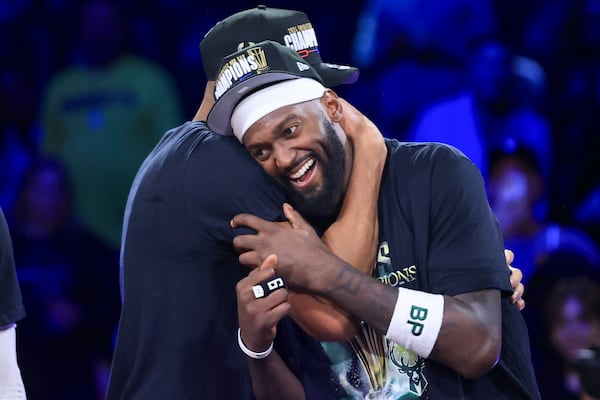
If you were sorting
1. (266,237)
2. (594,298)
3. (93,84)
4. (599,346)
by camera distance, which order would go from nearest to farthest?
(266,237), (599,346), (594,298), (93,84)

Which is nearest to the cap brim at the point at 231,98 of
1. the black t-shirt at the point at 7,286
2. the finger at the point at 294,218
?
the finger at the point at 294,218

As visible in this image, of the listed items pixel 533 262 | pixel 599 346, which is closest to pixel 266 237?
pixel 599 346

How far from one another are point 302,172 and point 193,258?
11.8 inches

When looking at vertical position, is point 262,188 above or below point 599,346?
above

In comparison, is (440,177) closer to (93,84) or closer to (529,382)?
(529,382)

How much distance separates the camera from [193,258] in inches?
94.7

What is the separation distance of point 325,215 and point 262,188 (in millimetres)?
173

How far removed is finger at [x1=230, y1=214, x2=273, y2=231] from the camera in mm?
2314

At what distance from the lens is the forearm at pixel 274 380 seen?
2.45 m

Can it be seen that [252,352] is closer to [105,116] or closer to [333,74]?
[333,74]

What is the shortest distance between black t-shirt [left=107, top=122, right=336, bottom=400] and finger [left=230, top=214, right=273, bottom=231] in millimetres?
20

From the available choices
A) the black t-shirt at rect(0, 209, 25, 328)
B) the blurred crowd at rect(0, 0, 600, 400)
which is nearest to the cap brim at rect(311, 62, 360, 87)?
the black t-shirt at rect(0, 209, 25, 328)

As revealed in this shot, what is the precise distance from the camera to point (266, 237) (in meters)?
2.31

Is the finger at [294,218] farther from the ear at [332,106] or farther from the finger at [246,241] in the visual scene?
the ear at [332,106]
